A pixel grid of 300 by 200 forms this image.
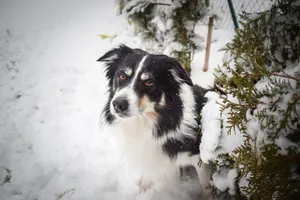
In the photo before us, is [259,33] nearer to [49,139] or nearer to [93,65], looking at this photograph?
[49,139]

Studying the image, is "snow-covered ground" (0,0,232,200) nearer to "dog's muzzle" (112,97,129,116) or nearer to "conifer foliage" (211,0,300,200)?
"dog's muzzle" (112,97,129,116)

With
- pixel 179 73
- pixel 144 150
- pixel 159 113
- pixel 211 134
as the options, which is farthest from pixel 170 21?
pixel 211 134

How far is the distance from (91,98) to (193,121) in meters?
2.91

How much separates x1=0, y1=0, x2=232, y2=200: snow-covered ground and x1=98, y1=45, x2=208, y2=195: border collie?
750 millimetres

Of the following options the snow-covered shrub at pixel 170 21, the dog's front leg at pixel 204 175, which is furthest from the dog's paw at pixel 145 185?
the snow-covered shrub at pixel 170 21

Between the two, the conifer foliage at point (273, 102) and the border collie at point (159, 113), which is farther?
the border collie at point (159, 113)

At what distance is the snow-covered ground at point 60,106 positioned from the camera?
10.6 ft

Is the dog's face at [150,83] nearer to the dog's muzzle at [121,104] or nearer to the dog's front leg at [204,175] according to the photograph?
the dog's muzzle at [121,104]

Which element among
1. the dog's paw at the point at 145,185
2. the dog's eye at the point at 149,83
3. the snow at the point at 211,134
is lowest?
the dog's paw at the point at 145,185

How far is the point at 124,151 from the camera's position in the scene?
120 inches

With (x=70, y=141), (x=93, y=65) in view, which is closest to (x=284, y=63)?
(x=70, y=141)

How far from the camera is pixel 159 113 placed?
265 centimetres

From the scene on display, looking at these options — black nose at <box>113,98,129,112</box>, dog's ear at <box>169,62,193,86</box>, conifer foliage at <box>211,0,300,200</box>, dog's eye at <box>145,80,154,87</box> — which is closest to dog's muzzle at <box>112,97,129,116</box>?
black nose at <box>113,98,129,112</box>

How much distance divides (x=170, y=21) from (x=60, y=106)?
3000 mm
